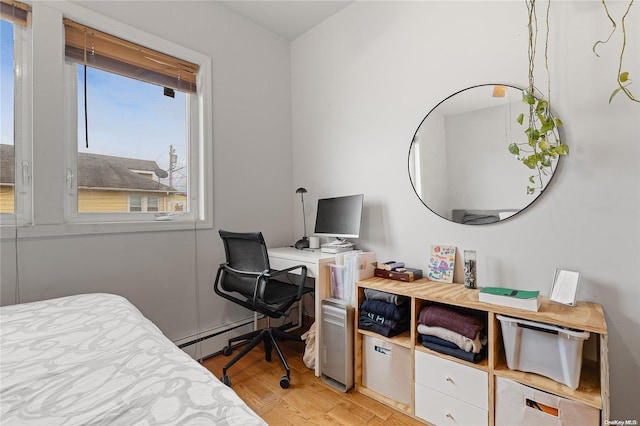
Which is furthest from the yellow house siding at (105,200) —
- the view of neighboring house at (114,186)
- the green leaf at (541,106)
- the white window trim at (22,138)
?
the green leaf at (541,106)

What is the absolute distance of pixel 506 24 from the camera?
1.72 meters

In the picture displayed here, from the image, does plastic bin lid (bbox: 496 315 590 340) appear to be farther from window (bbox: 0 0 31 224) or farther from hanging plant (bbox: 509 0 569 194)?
window (bbox: 0 0 31 224)

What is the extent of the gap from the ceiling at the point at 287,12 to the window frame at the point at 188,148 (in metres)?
0.60

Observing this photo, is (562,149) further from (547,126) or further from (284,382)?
(284,382)

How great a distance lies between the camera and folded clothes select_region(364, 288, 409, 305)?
5.79 feet

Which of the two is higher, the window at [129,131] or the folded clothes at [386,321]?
the window at [129,131]

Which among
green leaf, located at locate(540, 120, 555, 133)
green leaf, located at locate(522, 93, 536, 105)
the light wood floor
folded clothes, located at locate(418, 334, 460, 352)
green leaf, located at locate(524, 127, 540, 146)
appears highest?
green leaf, located at locate(522, 93, 536, 105)

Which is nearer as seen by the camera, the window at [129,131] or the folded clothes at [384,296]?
the folded clothes at [384,296]

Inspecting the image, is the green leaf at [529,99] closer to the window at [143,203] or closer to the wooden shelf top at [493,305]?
the wooden shelf top at [493,305]

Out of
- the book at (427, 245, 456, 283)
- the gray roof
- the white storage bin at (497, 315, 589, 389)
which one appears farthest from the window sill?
the white storage bin at (497, 315, 589, 389)

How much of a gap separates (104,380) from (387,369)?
148 centimetres

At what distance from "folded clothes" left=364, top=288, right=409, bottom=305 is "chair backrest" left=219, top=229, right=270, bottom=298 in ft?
2.15

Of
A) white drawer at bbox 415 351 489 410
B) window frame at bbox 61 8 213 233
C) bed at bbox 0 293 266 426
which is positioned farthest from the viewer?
window frame at bbox 61 8 213 233

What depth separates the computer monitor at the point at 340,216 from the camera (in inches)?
88.8
